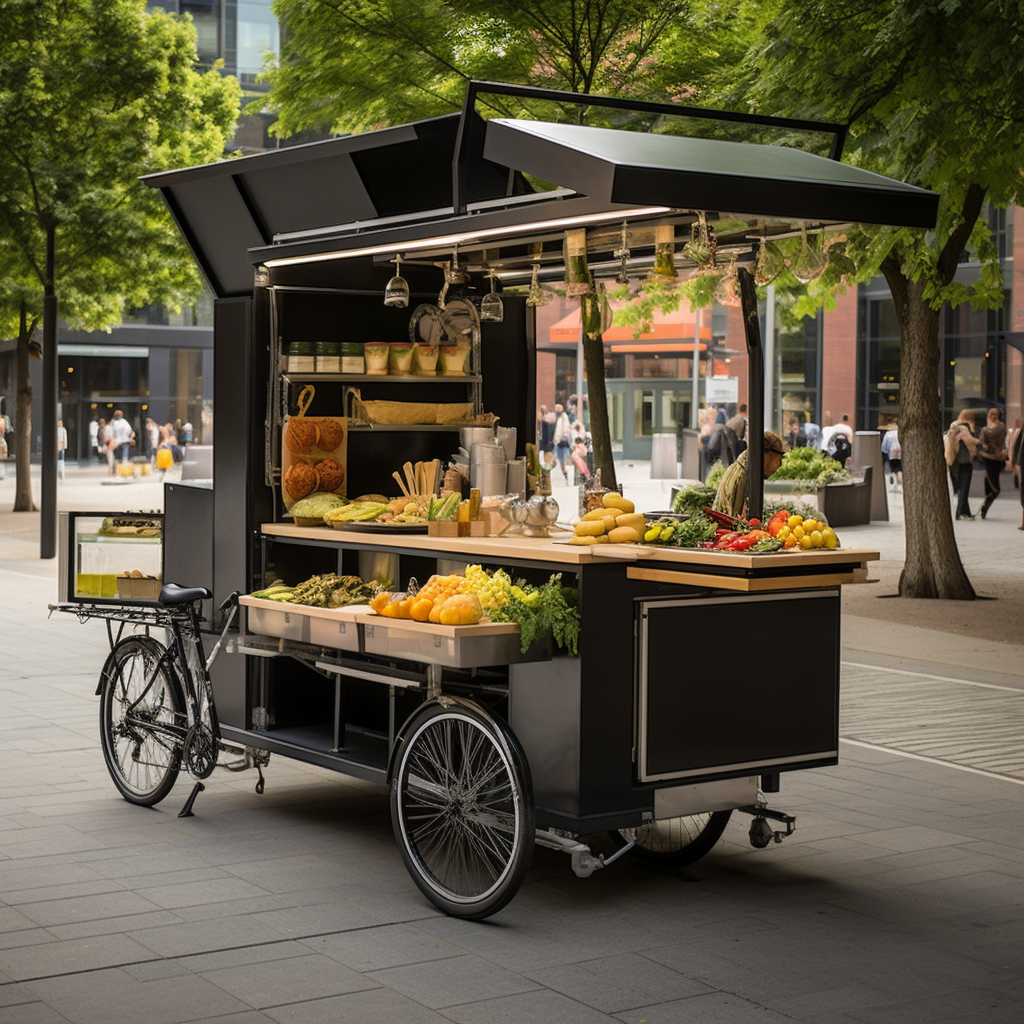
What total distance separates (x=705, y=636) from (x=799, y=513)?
887 millimetres

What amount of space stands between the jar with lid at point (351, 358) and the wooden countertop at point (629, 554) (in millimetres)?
1701

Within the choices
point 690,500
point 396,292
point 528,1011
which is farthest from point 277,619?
point 528,1011

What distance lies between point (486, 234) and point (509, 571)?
5.08 ft

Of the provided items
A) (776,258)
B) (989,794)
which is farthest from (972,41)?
(989,794)

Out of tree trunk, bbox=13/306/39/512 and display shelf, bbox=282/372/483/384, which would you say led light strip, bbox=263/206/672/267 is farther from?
tree trunk, bbox=13/306/39/512

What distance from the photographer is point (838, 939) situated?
18.1ft

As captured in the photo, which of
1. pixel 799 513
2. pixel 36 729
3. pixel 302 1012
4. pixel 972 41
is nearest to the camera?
pixel 302 1012

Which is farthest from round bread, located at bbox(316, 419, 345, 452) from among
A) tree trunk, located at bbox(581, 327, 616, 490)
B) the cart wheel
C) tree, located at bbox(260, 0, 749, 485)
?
tree trunk, located at bbox(581, 327, 616, 490)

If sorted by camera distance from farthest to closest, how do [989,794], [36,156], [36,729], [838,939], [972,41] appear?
1. [36,156]
2. [972,41]
3. [36,729]
4. [989,794]
5. [838,939]

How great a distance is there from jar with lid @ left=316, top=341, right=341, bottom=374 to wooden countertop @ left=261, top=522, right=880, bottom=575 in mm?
1614

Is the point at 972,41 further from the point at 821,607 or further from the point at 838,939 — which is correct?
the point at 838,939

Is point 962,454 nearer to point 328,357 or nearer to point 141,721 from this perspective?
point 328,357

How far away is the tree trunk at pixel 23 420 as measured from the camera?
1059 inches

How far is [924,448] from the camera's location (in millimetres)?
15617
